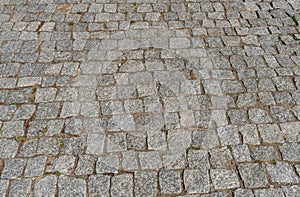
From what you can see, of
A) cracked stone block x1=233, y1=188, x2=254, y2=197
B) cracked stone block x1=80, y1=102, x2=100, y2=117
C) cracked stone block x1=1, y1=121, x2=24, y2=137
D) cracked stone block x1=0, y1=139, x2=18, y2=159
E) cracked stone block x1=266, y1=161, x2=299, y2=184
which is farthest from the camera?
cracked stone block x1=80, y1=102, x2=100, y2=117

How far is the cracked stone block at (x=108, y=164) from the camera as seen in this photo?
384 cm

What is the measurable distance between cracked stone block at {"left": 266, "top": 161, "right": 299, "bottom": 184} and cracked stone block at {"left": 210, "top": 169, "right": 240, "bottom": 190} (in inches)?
15.4

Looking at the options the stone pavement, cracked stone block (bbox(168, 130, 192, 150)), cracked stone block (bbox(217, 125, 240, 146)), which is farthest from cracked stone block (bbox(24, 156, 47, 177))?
cracked stone block (bbox(217, 125, 240, 146))

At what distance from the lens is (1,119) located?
4.38m

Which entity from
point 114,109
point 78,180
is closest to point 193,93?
point 114,109

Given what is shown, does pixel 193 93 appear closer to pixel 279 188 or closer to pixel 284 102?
pixel 284 102

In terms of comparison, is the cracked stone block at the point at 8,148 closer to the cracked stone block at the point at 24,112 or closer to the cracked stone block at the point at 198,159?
the cracked stone block at the point at 24,112

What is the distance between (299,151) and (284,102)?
78 centimetres

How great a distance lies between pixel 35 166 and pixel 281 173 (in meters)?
2.67

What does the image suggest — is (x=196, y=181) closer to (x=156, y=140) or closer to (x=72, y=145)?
(x=156, y=140)

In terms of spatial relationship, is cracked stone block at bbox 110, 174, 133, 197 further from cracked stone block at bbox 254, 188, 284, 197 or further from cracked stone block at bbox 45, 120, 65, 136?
cracked stone block at bbox 254, 188, 284, 197

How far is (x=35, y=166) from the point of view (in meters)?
3.87

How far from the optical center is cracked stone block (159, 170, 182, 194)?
144 inches

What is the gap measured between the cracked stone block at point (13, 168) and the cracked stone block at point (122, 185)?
3.37 ft
